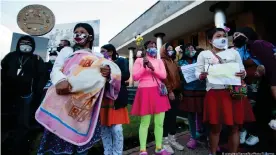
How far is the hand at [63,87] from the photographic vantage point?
4.90ft

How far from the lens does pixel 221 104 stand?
2.38 metres

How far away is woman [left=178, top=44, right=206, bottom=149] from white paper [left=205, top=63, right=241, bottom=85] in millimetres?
918

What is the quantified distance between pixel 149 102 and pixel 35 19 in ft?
17.1

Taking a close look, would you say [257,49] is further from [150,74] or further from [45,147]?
[45,147]

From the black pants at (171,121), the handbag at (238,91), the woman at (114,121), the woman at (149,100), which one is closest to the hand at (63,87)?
the woman at (114,121)

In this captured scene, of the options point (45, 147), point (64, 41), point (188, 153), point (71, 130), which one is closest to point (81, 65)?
point (71, 130)

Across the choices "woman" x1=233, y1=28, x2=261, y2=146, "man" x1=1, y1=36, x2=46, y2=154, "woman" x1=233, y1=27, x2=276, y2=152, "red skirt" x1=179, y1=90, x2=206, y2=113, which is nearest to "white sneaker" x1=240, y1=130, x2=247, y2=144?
"woman" x1=233, y1=28, x2=261, y2=146

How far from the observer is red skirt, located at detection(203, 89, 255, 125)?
2322mm

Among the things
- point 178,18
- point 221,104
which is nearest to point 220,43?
point 221,104

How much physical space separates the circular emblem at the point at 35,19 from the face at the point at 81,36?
4.85 m

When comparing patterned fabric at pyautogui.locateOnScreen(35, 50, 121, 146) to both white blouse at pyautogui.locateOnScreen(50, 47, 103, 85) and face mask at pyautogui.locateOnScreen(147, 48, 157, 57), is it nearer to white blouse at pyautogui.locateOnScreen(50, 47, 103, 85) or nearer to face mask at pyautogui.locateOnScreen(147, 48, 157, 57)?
white blouse at pyautogui.locateOnScreen(50, 47, 103, 85)

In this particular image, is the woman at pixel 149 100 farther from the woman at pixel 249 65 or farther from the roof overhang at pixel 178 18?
the roof overhang at pixel 178 18

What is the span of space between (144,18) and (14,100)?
1096 cm

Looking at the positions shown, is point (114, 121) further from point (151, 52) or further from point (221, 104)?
point (221, 104)
